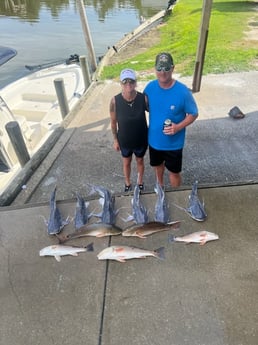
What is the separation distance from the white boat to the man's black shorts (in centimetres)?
405

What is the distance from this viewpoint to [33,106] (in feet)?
34.2

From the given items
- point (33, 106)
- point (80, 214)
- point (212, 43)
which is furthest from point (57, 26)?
point (80, 214)

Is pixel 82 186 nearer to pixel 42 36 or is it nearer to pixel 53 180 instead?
pixel 53 180

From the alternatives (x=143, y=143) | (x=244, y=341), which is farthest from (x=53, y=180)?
(x=244, y=341)

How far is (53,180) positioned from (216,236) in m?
2.93

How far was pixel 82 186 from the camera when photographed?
5016 mm

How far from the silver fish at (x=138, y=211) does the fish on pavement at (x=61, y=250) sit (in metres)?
0.65

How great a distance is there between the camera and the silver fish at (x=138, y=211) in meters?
3.64

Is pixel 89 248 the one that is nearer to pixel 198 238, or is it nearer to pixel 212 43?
pixel 198 238

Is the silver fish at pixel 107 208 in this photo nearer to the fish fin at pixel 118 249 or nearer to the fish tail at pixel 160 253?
the fish fin at pixel 118 249

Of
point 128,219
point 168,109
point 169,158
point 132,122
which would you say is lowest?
point 128,219

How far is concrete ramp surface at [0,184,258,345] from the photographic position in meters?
2.64

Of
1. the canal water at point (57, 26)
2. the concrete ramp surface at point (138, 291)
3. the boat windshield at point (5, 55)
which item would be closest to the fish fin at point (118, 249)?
the concrete ramp surface at point (138, 291)

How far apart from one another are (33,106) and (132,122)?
24.5ft
